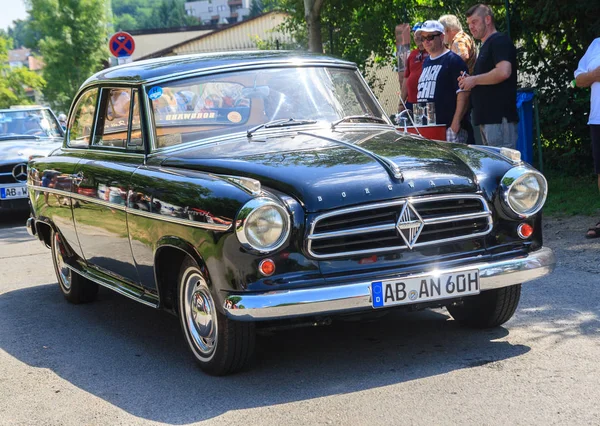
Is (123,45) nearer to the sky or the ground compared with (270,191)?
nearer to the sky

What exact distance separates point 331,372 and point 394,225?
866 millimetres

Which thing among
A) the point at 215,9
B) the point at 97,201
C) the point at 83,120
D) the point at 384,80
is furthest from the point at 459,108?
the point at 215,9

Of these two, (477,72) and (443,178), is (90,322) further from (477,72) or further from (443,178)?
(477,72)

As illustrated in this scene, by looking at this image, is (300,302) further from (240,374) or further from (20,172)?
(20,172)

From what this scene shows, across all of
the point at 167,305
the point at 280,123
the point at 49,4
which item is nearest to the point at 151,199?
the point at 167,305

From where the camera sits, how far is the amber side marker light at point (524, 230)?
206 inches

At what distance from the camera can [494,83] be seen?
868 centimetres

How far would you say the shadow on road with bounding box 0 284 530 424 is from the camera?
4.82 metres

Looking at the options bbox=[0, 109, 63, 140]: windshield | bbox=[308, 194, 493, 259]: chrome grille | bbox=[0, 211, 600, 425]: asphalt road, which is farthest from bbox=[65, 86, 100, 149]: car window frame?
bbox=[0, 109, 63, 140]: windshield

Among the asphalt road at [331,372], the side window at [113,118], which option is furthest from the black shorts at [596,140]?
the side window at [113,118]

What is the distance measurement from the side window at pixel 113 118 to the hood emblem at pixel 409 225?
2136 mm

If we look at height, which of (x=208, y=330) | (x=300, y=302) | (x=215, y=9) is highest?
(x=215, y=9)

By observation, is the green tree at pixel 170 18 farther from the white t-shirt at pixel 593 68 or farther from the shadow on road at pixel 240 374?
the shadow on road at pixel 240 374

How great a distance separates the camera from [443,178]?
16.6 ft
